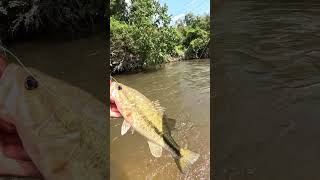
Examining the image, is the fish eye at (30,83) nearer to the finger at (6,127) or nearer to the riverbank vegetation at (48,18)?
the finger at (6,127)

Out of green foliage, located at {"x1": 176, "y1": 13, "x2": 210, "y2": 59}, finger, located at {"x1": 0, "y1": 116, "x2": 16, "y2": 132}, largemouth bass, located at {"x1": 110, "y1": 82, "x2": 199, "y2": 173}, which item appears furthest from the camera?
green foliage, located at {"x1": 176, "y1": 13, "x2": 210, "y2": 59}

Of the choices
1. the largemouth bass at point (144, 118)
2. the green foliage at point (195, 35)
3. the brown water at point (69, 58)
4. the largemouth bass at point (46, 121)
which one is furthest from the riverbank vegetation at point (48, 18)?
the largemouth bass at point (46, 121)

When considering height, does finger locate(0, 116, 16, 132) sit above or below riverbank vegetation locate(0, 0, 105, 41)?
below

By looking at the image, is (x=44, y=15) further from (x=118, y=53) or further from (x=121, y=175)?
(x=121, y=175)

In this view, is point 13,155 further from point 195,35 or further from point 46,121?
point 195,35

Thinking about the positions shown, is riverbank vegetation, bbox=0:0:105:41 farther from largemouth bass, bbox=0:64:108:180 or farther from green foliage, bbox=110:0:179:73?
largemouth bass, bbox=0:64:108:180

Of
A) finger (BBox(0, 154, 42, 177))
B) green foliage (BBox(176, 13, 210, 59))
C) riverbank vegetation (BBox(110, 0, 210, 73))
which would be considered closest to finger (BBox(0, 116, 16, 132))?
finger (BBox(0, 154, 42, 177))

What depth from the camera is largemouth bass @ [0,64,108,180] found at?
7.22 ft

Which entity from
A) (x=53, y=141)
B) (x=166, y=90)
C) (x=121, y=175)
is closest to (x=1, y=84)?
(x=53, y=141)
